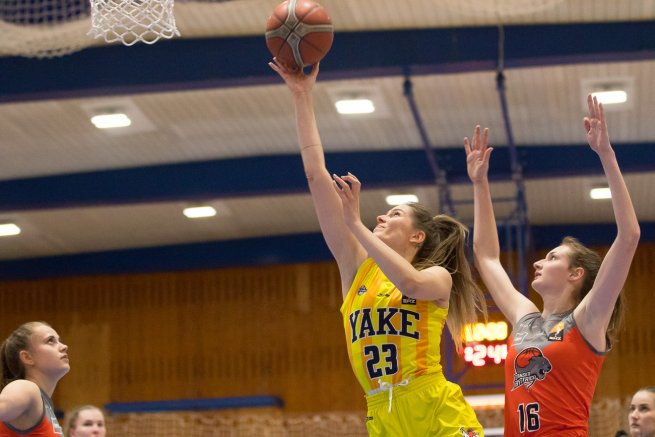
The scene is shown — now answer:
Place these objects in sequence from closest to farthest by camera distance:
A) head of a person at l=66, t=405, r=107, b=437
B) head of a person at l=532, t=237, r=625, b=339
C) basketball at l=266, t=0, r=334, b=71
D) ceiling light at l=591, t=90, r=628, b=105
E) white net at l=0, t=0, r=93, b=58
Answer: head of a person at l=532, t=237, r=625, b=339 < basketball at l=266, t=0, r=334, b=71 < head of a person at l=66, t=405, r=107, b=437 < white net at l=0, t=0, r=93, b=58 < ceiling light at l=591, t=90, r=628, b=105

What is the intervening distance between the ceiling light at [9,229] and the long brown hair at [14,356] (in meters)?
12.0

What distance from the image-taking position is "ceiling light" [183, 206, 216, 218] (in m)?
17.3

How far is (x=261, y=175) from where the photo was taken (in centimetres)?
1609

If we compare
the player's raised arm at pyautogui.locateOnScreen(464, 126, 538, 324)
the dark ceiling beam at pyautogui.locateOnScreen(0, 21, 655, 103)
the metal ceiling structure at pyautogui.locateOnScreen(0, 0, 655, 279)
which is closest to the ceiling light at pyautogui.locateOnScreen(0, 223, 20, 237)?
the metal ceiling structure at pyautogui.locateOnScreen(0, 0, 655, 279)

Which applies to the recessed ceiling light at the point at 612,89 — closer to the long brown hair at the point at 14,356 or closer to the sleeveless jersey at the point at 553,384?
the sleeveless jersey at the point at 553,384

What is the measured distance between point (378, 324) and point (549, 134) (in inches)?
397

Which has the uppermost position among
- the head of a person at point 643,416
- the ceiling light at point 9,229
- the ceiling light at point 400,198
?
the ceiling light at point 9,229

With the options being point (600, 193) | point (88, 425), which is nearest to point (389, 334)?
point (88, 425)

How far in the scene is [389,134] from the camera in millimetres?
15219

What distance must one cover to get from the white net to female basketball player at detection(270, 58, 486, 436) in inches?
247

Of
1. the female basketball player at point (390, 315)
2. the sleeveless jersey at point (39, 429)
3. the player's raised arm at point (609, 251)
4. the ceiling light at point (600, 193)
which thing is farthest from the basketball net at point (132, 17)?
the ceiling light at point (600, 193)

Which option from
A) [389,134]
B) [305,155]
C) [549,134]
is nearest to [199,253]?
[389,134]

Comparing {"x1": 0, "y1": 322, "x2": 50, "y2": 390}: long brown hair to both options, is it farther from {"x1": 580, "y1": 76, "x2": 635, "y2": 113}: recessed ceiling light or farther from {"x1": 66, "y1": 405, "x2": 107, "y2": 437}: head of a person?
{"x1": 580, "y1": 76, "x2": 635, "y2": 113}: recessed ceiling light

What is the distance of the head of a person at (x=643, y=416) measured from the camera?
22.0ft
